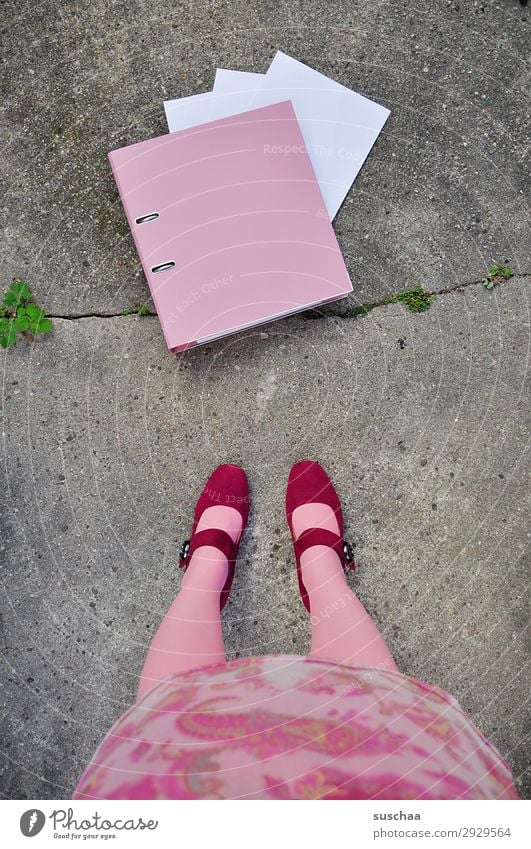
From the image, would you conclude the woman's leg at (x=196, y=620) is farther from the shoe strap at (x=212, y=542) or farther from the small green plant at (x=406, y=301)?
the small green plant at (x=406, y=301)

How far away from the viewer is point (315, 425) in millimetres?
1481

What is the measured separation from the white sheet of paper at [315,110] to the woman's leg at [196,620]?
753mm

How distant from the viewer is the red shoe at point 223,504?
4.62ft

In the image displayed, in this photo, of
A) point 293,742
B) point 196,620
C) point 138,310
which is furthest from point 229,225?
point 293,742

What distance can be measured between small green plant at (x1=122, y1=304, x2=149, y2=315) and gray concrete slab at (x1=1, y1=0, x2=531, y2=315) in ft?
0.05

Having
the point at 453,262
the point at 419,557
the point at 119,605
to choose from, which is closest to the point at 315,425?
the point at 419,557

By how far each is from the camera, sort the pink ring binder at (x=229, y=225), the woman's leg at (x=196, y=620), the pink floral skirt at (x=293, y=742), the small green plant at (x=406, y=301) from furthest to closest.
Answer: the small green plant at (x=406, y=301), the pink ring binder at (x=229, y=225), the woman's leg at (x=196, y=620), the pink floral skirt at (x=293, y=742)

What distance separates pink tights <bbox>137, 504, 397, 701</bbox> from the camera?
4.07 feet

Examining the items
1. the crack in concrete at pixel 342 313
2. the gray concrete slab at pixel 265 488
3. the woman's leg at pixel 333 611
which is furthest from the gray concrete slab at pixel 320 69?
the woman's leg at pixel 333 611

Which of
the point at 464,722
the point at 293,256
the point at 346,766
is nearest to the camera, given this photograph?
the point at 346,766

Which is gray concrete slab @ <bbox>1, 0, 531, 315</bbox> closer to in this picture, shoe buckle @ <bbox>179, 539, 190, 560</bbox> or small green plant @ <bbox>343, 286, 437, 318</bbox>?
small green plant @ <bbox>343, 286, 437, 318</bbox>

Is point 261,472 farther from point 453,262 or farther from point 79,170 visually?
point 79,170

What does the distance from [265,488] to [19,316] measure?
0.68 meters

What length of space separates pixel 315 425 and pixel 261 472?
16 cm
